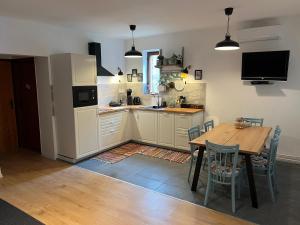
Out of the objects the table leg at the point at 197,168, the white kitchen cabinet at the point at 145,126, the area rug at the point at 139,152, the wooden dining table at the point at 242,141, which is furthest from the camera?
the white kitchen cabinet at the point at 145,126

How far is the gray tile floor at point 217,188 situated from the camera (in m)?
2.63

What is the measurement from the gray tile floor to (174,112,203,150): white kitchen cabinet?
1.98 ft

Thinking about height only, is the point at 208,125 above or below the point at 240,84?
below

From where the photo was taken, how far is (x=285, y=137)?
4.14 meters

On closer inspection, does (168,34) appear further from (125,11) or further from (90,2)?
(90,2)

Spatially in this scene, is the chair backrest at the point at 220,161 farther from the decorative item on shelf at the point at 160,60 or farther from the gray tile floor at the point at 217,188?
the decorative item on shelf at the point at 160,60

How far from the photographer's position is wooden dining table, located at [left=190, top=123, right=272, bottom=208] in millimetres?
2699

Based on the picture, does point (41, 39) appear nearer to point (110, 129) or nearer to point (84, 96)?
point (84, 96)

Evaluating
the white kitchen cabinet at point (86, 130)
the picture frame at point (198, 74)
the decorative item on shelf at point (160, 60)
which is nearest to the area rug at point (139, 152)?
the white kitchen cabinet at point (86, 130)

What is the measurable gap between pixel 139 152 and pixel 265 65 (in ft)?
9.38

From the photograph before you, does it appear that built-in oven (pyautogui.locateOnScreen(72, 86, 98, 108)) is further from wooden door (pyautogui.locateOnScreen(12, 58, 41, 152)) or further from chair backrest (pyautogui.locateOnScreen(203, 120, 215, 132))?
chair backrest (pyautogui.locateOnScreen(203, 120, 215, 132))

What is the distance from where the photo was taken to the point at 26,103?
486 centimetres

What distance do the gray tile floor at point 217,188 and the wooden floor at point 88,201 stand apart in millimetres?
180

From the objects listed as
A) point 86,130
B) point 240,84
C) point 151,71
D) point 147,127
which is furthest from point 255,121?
point 86,130
